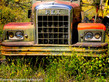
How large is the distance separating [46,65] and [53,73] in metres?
0.41

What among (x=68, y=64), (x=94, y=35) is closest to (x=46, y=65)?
(x=68, y=64)

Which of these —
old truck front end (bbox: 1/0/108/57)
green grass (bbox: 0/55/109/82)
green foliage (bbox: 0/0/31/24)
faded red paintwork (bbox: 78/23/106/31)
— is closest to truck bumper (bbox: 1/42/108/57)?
old truck front end (bbox: 1/0/108/57)

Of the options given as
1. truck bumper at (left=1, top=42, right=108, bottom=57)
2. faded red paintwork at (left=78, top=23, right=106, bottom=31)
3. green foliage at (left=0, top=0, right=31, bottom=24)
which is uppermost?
green foliage at (left=0, top=0, right=31, bottom=24)

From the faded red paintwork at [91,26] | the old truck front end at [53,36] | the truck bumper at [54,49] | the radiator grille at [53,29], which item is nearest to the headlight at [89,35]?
the old truck front end at [53,36]

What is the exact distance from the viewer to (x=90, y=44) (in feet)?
17.7

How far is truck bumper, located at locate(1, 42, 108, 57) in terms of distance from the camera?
525 cm

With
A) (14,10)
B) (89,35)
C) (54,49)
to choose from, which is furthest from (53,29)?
(14,10)

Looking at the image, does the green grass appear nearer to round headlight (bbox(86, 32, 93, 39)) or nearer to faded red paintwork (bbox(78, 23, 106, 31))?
round headlight (bbox(86, 32, 93, 39))

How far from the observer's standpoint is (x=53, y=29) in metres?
5.54

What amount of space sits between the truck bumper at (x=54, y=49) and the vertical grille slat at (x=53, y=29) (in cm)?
32

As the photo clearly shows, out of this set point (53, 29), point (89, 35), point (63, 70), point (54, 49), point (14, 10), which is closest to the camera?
point (63, 70)

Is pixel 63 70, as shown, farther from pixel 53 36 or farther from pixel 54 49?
pixel 53 36

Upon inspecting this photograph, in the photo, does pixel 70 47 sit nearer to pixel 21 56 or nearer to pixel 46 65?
pixel 46 65

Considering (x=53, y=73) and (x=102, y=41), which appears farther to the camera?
(x=102, y=41)
